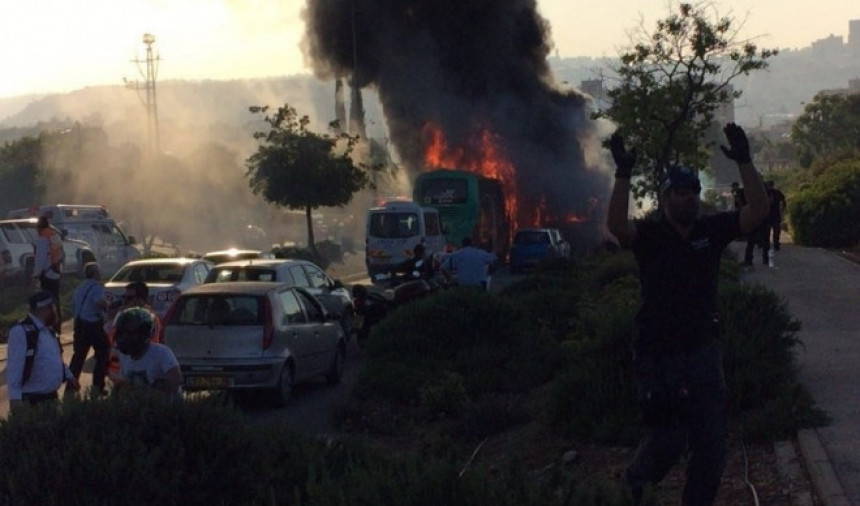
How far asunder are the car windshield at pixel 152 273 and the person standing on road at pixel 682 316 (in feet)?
46.9

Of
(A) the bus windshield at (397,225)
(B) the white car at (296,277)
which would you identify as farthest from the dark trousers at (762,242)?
(A) the bus windshield at (397,225)

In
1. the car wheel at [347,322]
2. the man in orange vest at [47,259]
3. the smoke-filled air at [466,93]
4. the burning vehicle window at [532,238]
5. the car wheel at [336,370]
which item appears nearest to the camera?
the car wheel at [336,370]

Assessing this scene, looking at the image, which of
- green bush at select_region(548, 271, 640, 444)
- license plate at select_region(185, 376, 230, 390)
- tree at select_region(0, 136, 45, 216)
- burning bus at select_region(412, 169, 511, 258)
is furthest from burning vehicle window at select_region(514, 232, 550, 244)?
tree at select_region(0, 136, 45, 216)

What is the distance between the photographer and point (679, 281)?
6660 millimetres

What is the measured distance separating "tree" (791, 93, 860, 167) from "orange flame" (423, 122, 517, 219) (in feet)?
91.4

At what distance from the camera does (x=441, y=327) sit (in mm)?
16500

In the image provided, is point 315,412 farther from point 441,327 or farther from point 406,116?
point 406,116

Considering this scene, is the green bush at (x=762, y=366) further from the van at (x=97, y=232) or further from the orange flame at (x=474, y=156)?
the orange flame at (x=474, y=156)

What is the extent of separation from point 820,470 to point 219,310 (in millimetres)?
8181

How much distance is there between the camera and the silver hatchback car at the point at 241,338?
14625mm

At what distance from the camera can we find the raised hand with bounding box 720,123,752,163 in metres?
6.61

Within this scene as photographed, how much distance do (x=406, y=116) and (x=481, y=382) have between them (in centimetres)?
4261

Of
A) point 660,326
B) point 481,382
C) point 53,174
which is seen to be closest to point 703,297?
point 660,326

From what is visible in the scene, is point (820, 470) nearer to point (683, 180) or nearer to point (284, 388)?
point (683, 180)
